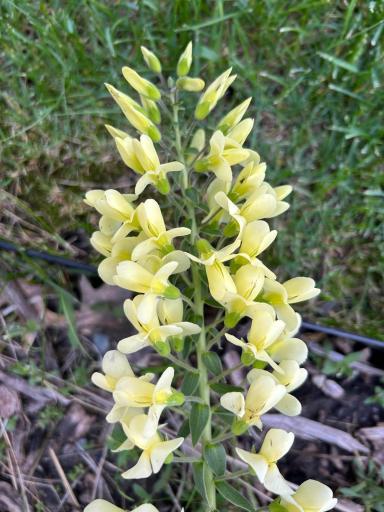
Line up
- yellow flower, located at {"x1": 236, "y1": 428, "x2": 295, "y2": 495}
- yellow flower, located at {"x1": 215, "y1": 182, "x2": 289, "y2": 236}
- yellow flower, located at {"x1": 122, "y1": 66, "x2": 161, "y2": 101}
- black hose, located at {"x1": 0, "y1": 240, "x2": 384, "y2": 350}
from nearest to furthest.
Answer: yellow flower, located at {"x1": 236, "y1": 428, "x2": 295, "y2": 495} < yellow flower, located at {"x1": 215, "y1": 182, "x2": 289, "y2": 236} < yellow flower, located at {"x1": 122, "y1": 66, "x2": 161, "y2": 101} < black hose, located at {"x1": 0, "y1": 240, "x2": 384, "y2": 350}

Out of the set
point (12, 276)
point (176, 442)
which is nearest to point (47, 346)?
point (12, 276)

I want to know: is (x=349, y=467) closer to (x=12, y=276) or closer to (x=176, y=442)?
(x=176, y=442)

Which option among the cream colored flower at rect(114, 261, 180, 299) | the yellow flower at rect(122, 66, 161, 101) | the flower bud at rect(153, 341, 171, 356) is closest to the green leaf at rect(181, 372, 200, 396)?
the flower bud at rect(153, 341, 171, 356)

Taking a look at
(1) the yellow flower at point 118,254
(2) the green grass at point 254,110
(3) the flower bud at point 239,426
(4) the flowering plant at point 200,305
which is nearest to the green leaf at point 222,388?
(4) the flowering plant at point 200,305

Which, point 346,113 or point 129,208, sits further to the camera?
point 346,113

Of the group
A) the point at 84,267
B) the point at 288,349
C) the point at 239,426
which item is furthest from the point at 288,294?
the point at 84,267

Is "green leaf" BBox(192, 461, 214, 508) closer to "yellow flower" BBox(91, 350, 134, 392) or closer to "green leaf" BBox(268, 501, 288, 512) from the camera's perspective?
"green leaf" BBox(268, 501, 288, 512)

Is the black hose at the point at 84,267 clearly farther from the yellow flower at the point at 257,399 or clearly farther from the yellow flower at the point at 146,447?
the yellow flower at the point at 146,447

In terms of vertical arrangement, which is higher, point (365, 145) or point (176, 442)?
point (365, 145)
